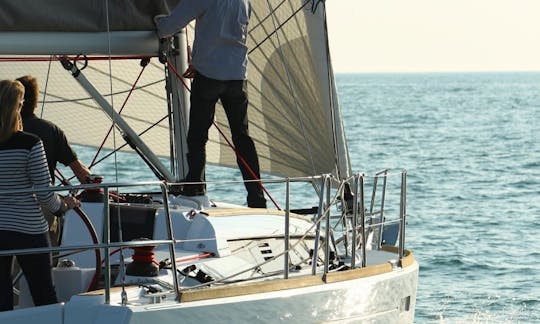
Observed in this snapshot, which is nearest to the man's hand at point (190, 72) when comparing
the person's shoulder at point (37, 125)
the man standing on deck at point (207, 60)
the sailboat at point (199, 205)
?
the man standing on deck at point (207, 60)

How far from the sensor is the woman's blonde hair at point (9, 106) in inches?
255

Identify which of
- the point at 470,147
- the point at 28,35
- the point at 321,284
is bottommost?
the point at 470,147

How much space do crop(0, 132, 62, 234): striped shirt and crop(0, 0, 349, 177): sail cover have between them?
8.36ft

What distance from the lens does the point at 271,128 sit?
10.8 m

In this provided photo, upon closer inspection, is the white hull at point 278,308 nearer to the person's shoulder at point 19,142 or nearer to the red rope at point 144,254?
the red rope at point 144,254

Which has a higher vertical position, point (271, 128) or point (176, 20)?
point (176, 20)

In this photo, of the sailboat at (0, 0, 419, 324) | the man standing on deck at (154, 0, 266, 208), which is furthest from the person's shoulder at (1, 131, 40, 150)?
the man standing on deck at (154, 0, 266, 208)

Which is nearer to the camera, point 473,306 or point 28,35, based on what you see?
point 28,35

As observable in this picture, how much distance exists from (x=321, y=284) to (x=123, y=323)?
134cm

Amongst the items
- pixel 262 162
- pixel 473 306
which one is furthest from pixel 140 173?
pixel 262 162

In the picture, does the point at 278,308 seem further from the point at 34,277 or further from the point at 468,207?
the point at 468,207

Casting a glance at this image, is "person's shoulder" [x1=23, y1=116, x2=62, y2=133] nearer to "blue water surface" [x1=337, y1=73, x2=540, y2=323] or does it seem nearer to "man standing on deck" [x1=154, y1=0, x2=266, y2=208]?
"man standing on deck" [x1=154, y1=0, x2=266, y2=208]

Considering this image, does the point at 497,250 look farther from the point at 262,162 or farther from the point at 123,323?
the point at 123,323

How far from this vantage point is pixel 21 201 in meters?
6.55
